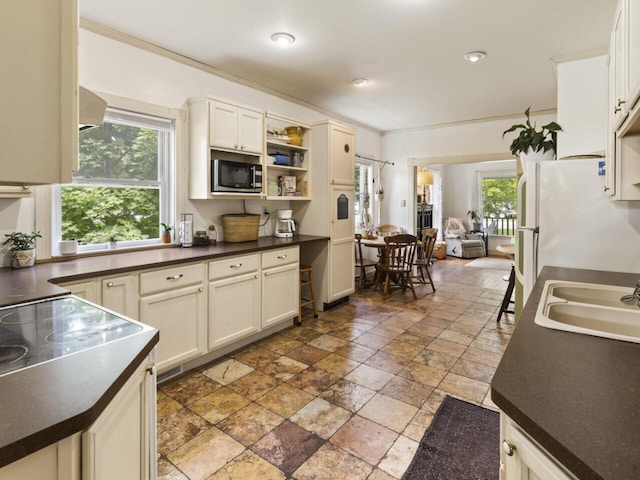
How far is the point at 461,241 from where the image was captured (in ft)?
29.0

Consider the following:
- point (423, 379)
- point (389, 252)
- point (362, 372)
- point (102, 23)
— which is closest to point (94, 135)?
point (102, 23)

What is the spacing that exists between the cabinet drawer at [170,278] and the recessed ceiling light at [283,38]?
74.6 inches

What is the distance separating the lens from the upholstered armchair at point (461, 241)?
881 centimetres

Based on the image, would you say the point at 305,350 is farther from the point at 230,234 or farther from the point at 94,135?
the point at 94,135

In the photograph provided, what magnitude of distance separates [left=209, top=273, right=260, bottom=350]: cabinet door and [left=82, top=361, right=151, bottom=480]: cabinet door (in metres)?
1.72

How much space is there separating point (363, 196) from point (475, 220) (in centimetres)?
495

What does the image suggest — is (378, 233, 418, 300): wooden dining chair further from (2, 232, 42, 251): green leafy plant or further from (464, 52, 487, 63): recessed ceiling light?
(2, 232, 42, 251): green leafy plant

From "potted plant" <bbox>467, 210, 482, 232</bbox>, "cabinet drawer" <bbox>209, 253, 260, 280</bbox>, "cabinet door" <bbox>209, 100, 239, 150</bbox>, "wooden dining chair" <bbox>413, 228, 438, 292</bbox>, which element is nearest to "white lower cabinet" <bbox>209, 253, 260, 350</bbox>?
"cabinet drawer" <bbox>209, 253, 260, 280</bbox>

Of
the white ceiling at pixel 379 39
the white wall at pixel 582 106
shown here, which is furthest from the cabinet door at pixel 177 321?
the white wall at pixel 582 106

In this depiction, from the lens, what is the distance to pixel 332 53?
3227mm

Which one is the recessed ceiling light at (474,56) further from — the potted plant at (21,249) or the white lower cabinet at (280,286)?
the potted plant at (21,249)

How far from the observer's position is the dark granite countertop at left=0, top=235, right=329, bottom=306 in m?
1.66

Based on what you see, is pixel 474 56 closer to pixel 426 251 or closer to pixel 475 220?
pixel 426 251

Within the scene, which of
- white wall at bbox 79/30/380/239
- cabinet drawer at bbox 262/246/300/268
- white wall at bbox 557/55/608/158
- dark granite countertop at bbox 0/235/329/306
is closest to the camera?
dark granite countertop at bbox 0/235/329/306
